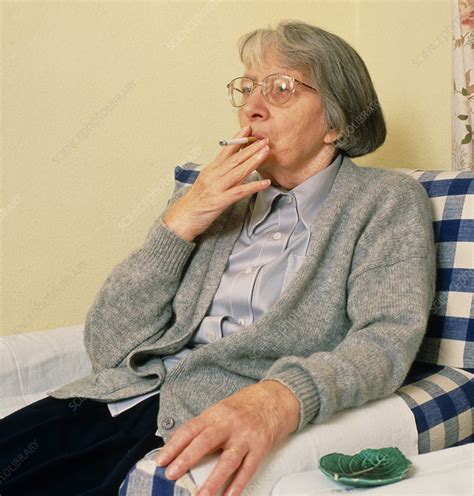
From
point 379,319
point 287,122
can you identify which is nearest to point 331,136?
point 287,122

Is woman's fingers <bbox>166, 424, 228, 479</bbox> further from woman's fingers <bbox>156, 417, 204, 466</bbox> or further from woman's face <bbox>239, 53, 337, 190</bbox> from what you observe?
woman's face <bbox>239, 53, 337, 190</bbox>

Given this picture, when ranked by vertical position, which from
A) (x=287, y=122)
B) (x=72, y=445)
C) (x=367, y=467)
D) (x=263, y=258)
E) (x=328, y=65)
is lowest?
(x=72, y=445)

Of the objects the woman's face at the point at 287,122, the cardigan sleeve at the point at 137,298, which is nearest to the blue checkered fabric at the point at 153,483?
the cardigan sleeve at the point at 137,298

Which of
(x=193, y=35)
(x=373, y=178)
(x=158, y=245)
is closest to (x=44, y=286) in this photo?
(x=158, y=245)

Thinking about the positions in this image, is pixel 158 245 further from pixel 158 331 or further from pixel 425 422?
pixel 425 422

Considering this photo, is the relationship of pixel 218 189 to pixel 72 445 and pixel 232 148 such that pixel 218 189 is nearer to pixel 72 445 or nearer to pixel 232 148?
pixel 232 148

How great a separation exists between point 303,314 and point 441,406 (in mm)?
302

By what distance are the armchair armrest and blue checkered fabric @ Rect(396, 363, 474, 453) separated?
29.2 inches

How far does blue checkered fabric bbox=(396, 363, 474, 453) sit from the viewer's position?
1227mm

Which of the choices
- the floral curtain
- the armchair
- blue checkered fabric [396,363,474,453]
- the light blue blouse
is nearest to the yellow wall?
the floral curtain

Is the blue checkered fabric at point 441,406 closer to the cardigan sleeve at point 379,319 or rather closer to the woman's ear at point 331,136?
the cardigan sleeve at point 379,319

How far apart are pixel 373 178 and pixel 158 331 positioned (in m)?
0.55

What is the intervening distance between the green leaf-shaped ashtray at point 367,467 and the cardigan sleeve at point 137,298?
0.60 m

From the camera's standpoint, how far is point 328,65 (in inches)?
61.1
